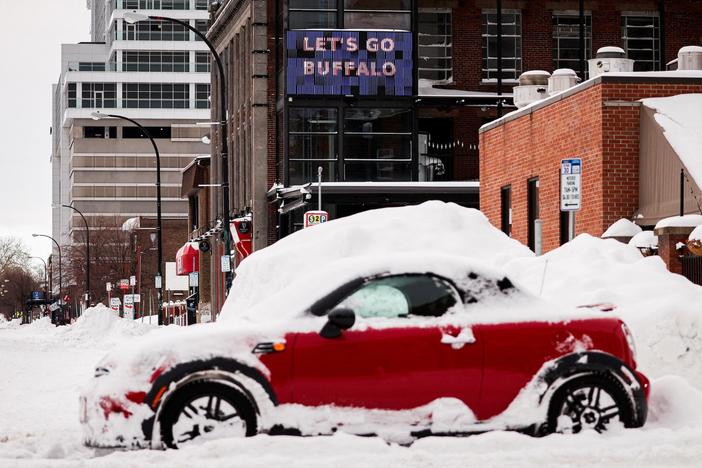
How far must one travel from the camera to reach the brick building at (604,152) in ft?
78.9

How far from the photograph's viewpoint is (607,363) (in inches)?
424

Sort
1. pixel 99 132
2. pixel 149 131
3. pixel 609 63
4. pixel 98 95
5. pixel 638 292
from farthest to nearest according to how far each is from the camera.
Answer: pixel 98 95, pixel 99 132, pixel 149 131, pixel 609 63, pixel 638 292

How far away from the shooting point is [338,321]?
10.5 meters

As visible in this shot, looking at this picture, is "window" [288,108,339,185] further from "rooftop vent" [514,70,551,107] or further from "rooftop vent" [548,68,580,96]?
"rooftop vent" [548,68,580,96]

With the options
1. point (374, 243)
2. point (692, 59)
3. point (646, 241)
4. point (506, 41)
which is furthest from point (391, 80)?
point (374, 243)

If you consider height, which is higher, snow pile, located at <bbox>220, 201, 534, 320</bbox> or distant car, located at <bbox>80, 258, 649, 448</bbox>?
snow pile, located at <bbox>220, 201, 534, 320</bbox>

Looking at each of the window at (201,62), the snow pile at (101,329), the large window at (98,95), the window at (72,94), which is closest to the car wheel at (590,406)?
the snow pile at (101,329)

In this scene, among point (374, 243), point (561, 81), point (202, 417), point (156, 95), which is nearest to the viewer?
point (202, 417)

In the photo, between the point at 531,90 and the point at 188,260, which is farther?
the point at 188,260

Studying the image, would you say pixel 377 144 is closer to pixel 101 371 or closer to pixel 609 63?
pixel 609 63

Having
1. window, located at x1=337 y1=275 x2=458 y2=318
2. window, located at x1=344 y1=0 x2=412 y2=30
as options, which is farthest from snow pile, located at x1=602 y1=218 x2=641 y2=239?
window, located at x1=344 y1=0 x2=412 y2=30

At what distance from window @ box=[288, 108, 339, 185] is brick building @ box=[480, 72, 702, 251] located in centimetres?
2295

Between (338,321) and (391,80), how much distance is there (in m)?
40.9

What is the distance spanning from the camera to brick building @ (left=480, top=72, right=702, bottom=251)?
24062 millimetres
